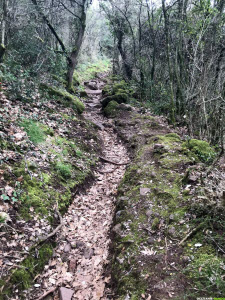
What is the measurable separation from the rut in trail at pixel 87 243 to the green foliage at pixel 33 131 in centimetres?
176

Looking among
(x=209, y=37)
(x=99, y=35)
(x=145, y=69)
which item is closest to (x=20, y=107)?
(x=209, y=37)

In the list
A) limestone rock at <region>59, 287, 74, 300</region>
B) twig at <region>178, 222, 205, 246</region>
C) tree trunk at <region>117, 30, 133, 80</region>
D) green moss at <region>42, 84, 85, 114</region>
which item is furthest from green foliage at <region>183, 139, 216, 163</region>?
tree trunk at <region>117, 30, 133, 80</region>

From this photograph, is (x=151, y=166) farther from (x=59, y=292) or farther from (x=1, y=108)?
(x=1, y=108)

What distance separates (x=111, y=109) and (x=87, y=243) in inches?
318

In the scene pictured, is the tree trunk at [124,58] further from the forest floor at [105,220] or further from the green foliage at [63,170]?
the green foliage at [63,170]

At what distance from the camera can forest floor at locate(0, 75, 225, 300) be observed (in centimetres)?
296

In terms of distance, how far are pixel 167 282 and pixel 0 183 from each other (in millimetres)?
2964

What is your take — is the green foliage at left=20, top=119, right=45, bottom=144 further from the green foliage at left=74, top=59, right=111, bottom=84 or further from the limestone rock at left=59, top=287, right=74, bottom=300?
the green foliage at left=74, top=59, right=111, bottom=84

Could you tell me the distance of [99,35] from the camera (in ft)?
82.8

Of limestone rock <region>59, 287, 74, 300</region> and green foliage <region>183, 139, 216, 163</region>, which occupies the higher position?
green foliage <region>183, 139, 216, 163</region>

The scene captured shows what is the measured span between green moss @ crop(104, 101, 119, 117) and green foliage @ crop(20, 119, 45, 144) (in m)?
5.55

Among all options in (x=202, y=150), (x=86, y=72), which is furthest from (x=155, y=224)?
(x=86, y=72)

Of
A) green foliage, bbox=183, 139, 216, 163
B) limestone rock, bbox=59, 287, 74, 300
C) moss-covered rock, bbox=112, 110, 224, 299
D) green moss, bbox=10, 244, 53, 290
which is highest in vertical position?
Answer: green foliage, bbox=183, 139, 216, 163

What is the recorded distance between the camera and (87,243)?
4199 mm
